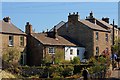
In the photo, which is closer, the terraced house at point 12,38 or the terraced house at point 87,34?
the terraced house at point 12,38

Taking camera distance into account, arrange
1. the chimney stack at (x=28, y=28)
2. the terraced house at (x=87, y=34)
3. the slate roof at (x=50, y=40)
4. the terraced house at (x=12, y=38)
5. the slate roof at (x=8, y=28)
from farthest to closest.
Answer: the terraced house at (x=87, y=34) < the slate roof at (x=50, y=40) < the chimney stack at (x=28, y=28) < the slate roof at (x=8, y=28) < the terraced house at (x=12, y=38)

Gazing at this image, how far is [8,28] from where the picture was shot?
53.4 m

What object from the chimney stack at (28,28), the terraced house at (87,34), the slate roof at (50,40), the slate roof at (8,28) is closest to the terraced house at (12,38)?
the slate roof at (8,28)

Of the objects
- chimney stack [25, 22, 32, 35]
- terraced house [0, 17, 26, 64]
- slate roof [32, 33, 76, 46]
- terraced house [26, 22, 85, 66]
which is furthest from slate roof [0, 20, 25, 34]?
slate roof [32, 33, 76, 46]

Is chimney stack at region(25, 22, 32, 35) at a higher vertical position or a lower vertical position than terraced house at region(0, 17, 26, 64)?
higher

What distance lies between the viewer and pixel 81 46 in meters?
61.2

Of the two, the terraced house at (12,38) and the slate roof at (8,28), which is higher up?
the slate roof at (8,28)

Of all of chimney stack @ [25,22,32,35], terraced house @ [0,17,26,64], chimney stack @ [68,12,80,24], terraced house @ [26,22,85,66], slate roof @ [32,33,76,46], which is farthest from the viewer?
chimney stack @ [68,12,80,24]

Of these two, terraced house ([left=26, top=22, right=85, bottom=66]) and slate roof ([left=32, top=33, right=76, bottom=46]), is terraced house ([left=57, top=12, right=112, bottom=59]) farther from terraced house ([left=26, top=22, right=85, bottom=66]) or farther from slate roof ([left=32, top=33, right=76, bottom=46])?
terraced house ([left=26, top=22, right=85, bottom=66])

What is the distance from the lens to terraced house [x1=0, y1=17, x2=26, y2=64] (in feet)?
166

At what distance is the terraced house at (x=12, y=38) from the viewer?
5053cm

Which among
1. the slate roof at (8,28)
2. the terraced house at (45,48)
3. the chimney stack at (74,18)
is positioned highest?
the chimney stack at (74,18)

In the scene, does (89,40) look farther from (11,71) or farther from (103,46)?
(11,71)

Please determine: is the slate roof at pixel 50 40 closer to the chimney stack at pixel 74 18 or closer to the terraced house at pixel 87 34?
the terraced house at pixel 87 34
